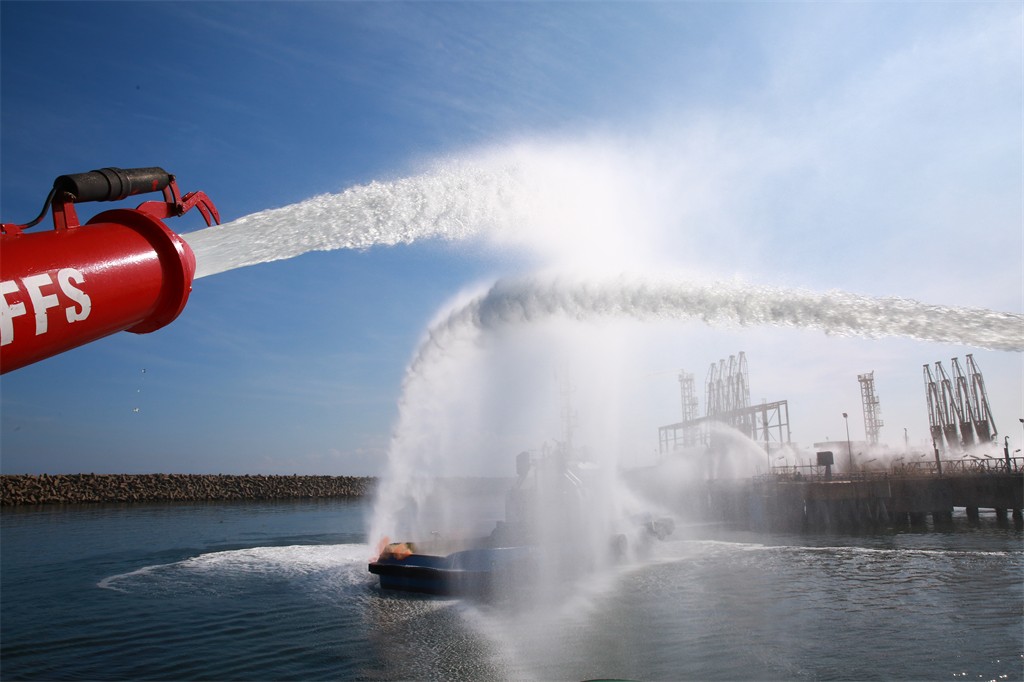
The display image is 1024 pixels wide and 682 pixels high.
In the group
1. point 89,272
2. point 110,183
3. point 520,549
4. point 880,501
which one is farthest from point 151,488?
point 89,272

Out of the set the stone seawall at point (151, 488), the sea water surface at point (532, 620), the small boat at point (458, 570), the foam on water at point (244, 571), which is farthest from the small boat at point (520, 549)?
the stone seawall at point (151, 488)

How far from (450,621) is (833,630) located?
41.2 ft

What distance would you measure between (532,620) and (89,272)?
2089 centimetres

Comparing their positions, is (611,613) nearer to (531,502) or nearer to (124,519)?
(531,502)

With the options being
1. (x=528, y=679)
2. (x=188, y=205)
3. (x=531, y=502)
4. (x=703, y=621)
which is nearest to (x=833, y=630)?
(x=703, y=621)

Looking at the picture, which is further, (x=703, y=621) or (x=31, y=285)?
(x=703, y=621)

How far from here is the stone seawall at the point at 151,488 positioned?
8031 centimetres

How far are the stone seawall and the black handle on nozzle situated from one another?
8619 centimetres

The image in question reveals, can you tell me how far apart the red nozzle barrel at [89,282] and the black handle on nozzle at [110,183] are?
0.05 ft

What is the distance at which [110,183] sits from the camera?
11.0ft

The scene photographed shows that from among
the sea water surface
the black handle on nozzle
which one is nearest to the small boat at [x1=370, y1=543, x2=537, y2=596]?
the sea water surface

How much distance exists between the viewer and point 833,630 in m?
20.1

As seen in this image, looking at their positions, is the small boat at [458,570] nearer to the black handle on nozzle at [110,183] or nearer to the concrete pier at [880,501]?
the black handle on nozzle at [110,183]

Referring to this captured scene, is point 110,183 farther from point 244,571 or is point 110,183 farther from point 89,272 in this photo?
point 244,571
